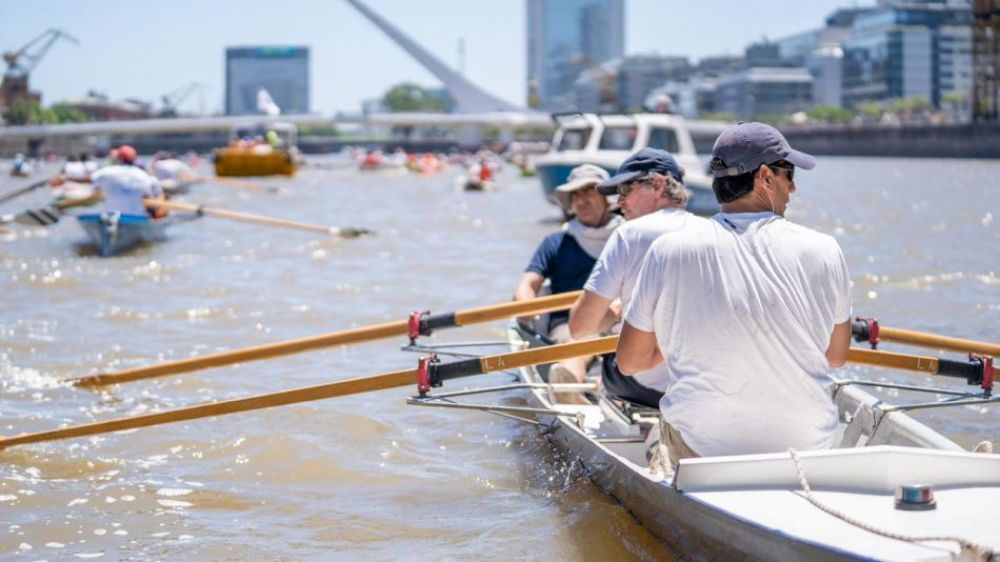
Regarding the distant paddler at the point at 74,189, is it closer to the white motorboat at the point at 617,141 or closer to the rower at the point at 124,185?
the rower at the point at 124,185

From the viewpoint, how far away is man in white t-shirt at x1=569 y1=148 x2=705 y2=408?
534 centimetres

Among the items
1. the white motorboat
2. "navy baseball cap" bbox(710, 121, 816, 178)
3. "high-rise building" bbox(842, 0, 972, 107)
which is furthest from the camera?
"high-rise building" bbox(842, 0, 972, 107)

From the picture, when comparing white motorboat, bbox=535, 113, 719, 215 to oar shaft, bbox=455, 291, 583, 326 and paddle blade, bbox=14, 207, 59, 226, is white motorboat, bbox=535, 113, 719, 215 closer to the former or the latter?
paddle blade, bbox=14, 207, 59, 226

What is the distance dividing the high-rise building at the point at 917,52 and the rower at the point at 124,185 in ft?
456

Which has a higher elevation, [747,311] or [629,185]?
[629,185]

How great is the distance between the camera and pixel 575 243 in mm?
7352

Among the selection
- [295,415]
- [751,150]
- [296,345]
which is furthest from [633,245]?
[295,415]

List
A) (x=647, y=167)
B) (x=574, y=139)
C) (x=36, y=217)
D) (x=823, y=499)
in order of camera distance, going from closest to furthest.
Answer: (x=823, y=499) → (x=647, y=167) → (x=36, y=217) → (x=574, y=139)

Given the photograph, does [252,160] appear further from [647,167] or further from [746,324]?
[746,324]

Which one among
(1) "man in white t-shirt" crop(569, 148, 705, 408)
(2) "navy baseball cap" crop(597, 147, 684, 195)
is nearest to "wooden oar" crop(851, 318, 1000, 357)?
(1) "man in white t-shirt" crop(569, 148, 705, 408)

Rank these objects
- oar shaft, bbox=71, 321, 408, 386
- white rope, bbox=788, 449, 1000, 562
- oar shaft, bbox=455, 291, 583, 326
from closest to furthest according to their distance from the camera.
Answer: white rope, bbox=788, 449, 1000, 562, oar shaft, bbox=455, 291, 583, 326, oar shaft, bbox=71, 321, 408, 386

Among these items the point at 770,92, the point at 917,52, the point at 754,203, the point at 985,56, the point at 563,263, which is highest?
the point at 917,52

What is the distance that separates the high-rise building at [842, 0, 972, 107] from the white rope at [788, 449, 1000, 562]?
491 feet

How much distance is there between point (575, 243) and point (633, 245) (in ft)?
6.55
